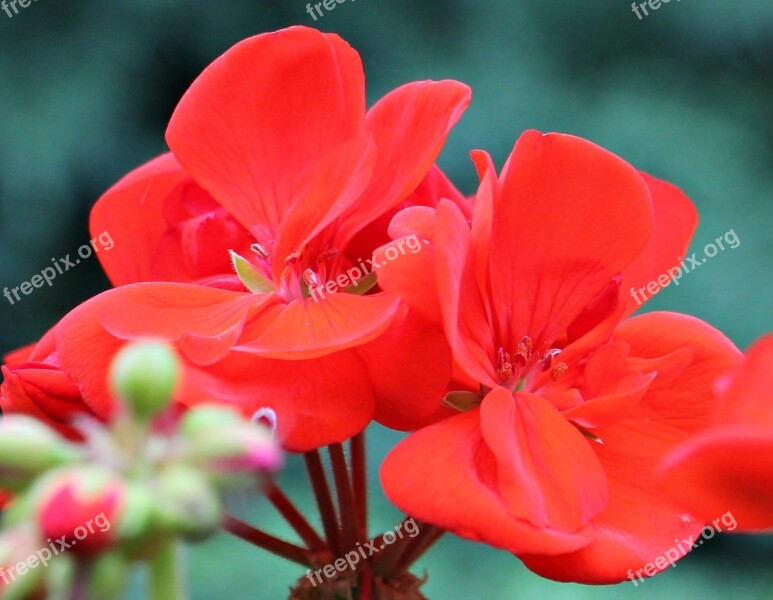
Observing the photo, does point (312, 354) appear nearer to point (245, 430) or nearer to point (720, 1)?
point (245, 430)

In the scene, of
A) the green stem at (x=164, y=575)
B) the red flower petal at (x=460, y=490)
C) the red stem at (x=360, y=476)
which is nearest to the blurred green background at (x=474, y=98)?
the red stem at (x=360, y=476)

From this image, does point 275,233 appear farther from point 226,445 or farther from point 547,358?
point 226,445

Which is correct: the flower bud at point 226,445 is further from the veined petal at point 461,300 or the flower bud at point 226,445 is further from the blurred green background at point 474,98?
the blurred green background at point 474,98

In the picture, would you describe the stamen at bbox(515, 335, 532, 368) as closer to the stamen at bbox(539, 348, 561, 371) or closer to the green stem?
the stamen at bbox(539, 348, 561, 371)

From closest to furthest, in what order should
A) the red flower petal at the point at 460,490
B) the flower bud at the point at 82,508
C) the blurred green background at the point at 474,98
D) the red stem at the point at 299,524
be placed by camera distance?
the flower bud at the point at 82,508
the red flower petal at the point at 460,490
the red stem at the point at 299,524
the blurred green background at the point at 474,98

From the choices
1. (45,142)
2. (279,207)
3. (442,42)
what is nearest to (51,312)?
(45,142)
